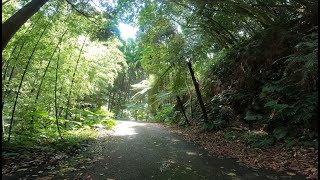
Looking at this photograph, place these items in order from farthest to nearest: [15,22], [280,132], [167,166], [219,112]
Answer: [219,112] → [280,132] → [167,166] → [15,22]

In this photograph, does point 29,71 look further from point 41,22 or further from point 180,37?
point 180,37

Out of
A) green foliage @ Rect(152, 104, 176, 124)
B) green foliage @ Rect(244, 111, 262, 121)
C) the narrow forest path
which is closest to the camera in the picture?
the narrow forest path

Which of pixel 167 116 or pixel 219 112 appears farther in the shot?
pixel 167 116

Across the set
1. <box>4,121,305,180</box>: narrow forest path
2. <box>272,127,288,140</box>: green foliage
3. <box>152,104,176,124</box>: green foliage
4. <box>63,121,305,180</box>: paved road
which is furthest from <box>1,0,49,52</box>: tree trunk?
<box>152,104,176,124</box>: green foliage

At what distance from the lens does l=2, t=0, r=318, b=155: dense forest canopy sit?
6.64 metres

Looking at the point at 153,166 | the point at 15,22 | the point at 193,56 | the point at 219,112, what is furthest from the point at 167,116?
the point at 15,22

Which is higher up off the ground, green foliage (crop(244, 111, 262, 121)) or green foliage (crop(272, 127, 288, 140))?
green foliage (crop(244, 111, 262, 121))

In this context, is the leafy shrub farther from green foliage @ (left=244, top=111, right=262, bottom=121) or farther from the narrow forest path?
the narrow forest path

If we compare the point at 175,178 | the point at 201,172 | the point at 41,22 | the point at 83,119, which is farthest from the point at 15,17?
the point at 83,119

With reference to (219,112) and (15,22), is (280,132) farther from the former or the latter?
(15,22)

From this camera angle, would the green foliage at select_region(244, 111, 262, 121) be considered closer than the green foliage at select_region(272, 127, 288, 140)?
No

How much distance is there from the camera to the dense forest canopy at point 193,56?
21.8 ft

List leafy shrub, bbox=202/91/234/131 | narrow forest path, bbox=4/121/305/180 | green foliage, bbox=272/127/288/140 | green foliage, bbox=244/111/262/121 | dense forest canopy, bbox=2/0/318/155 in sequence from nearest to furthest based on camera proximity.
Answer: narrow forest path, bbox=4/121/305/180
green foliage, bbox=272/127/288/140
dense forest canopy, bbox=2/0/318/155
green foliage, bbox=244/111/262/121
leafy shrub, bbox=202/91/234/131

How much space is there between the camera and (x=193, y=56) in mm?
11047
